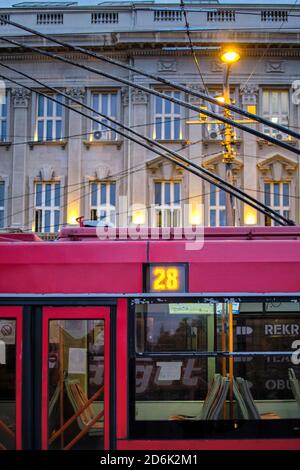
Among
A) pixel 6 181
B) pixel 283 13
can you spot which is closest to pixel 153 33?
pixel 283 13

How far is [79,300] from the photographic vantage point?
5602mm

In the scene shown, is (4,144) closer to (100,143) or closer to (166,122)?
(100,143)

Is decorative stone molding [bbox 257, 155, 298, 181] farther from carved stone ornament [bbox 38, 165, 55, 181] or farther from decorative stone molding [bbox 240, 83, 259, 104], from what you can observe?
carved stone ornament [bbox 38, 165, 55, 181]

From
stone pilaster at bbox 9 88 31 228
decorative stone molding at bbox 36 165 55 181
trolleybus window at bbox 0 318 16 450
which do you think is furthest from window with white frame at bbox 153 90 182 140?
trolleybus window at bbox 0 318 16 450

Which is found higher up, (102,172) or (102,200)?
(102,172)

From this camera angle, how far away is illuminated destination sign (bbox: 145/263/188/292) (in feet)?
18.4

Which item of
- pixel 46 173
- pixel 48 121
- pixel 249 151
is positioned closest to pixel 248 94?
pixel 249 151

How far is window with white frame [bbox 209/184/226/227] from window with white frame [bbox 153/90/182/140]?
2.77 m

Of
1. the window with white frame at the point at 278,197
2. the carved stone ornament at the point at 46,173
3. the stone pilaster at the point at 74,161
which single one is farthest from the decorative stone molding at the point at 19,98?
the window with white frame at the point at 278,197

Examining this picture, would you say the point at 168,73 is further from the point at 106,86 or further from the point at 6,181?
the point at 6,181

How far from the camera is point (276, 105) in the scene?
25016 millimetres

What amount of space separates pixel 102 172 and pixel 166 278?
1972 centimetres

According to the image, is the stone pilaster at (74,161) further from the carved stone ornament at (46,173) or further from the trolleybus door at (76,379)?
the trolleybus door at (76,379)
